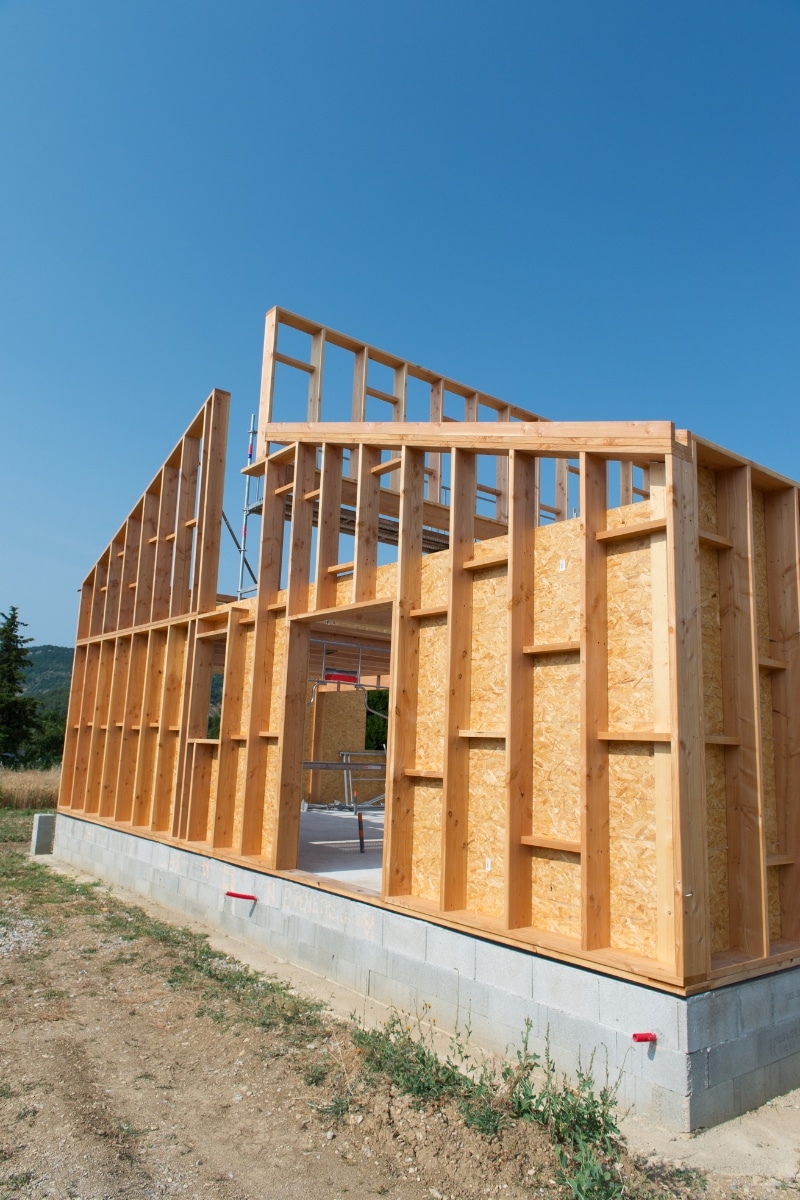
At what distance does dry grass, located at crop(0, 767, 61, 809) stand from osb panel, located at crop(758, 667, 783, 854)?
21.6 meters

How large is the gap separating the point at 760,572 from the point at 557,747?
233 centimetres

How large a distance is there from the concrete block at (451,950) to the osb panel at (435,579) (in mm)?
2870

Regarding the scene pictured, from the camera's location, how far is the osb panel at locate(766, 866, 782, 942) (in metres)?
6.01

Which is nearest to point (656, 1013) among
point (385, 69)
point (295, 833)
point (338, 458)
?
point (295, 833)

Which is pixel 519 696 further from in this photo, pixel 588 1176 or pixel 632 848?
pixel 588 1176

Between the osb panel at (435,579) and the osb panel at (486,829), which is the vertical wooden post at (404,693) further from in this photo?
the osb panel at (486,829)

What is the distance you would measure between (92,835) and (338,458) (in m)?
9.02

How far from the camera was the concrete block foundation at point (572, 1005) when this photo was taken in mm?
4824

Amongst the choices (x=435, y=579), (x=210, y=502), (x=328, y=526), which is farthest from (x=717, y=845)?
(x=210, y=502)

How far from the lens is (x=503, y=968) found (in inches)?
233

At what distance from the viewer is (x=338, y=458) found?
9.28 m

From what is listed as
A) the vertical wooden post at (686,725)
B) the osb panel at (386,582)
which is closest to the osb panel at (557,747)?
the vertical wooden post at (686,725)

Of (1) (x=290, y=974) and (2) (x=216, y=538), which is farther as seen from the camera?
(2) (x=216, y=538)

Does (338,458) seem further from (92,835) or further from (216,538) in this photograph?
(92,835)
